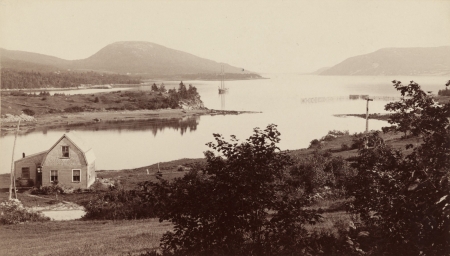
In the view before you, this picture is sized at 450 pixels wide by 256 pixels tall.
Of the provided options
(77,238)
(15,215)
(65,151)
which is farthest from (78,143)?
(77,238)

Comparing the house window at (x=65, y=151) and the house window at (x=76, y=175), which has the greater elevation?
the house window at (x=65, y=151)

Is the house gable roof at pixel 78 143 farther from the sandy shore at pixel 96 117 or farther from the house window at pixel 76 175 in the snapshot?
the sandy shore at pixel 96 117

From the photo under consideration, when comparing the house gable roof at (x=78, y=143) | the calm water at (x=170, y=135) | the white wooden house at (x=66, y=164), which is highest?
the house gable roof at (x=78, y=143)

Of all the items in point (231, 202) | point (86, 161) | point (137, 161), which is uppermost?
point (231, 202)

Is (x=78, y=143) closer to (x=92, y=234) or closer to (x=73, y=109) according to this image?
(x=92, y=234)

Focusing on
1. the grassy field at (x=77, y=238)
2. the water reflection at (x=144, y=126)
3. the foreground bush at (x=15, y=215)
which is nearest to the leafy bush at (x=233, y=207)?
the grassy field at (x=77, y=238)

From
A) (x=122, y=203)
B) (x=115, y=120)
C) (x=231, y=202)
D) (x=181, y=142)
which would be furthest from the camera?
(x=115, y=120)

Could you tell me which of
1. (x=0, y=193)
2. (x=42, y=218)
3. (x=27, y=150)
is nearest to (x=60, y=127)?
(x=27, y=150)

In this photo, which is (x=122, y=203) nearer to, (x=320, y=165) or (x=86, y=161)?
(x=86, y=161)
